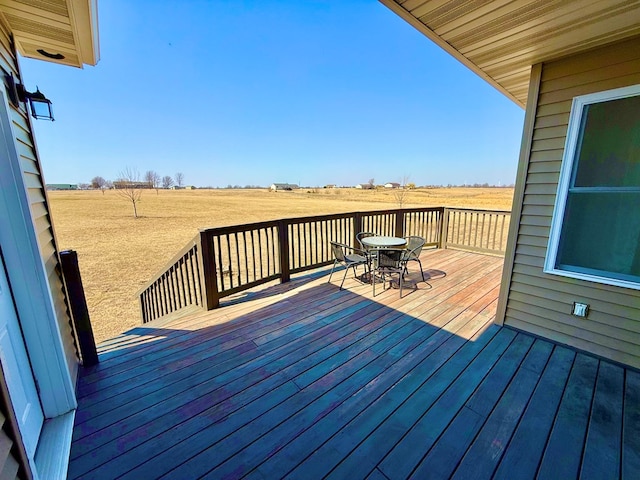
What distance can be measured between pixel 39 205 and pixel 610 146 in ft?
14.1

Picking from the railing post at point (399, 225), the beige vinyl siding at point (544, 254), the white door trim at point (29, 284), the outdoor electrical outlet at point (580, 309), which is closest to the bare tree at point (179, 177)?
the railing post at point (399, 225)

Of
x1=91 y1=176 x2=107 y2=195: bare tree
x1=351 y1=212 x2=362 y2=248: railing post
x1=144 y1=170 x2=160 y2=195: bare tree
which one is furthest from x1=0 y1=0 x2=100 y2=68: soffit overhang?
x1=91 y1=176 x2=107 y2=195: bare tree

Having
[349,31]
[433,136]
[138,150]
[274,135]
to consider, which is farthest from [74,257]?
[138,150]

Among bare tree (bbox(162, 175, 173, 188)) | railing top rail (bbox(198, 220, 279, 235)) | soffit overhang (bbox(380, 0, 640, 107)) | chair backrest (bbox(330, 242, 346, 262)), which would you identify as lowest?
chair backrest (bbox(330, 242, 346, 262))

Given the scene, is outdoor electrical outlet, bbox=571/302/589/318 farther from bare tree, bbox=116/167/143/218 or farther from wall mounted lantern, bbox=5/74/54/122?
bare tree, bbox=116/167/143/218

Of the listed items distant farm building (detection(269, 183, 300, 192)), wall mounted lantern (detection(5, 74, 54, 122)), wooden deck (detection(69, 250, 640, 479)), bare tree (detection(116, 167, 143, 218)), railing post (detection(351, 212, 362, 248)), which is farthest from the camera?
distant farm building (detection(269, 183, 300, 192))

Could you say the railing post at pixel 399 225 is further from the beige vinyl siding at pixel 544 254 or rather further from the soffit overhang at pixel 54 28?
the soffit overhang at pixel 54 28

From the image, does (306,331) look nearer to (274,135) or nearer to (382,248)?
(382,248)

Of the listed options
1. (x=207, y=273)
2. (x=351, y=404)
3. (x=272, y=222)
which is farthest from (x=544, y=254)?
(x=207, y=273)

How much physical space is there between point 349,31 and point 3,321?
911 centimetres

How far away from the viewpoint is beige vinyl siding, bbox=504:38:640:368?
6.34 feet

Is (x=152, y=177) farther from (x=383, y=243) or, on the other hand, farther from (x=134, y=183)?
(x=383, y=243)

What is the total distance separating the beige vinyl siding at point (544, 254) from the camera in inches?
76.1

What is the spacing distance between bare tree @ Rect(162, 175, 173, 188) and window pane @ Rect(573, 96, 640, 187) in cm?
5635
